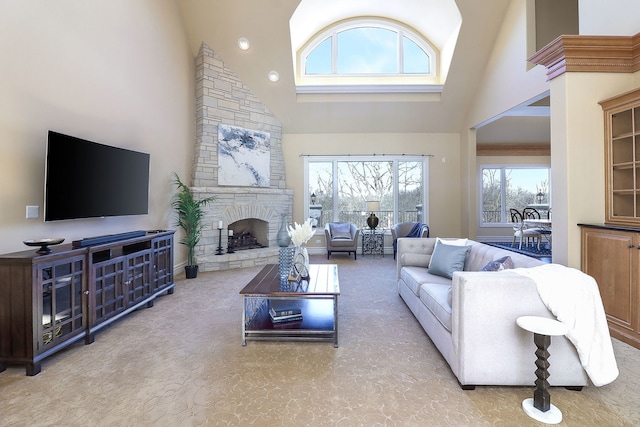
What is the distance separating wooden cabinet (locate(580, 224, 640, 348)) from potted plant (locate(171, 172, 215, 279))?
5150 millimetres

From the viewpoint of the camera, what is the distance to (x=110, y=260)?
10.1ft


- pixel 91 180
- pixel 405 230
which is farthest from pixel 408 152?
pixel 91 180

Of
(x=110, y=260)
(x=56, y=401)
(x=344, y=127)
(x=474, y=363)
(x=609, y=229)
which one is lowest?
(x=56, y=401)

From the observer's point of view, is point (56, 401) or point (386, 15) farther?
point (386, 15)

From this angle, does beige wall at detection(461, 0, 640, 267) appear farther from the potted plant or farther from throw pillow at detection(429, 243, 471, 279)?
the potted plant

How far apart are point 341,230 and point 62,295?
16.9 feet

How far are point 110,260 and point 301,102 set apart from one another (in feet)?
16.1

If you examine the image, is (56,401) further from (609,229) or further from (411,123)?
(411,123)

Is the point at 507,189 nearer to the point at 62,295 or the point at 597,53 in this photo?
the point at 597,53

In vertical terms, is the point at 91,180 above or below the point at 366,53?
below

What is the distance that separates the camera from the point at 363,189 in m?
7.60

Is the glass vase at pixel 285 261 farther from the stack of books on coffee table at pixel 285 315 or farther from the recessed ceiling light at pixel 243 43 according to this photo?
the recessed ceiling light at pixel 243 43

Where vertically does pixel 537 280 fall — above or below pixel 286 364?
above

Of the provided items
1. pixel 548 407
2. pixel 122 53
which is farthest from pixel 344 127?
pixel 548 407
